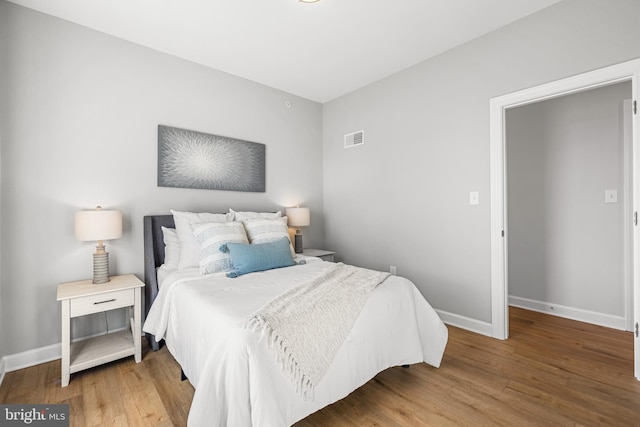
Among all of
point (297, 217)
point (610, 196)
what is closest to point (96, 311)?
point (297, 217)

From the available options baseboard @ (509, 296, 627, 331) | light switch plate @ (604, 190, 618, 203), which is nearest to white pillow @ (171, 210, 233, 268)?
baseboard @ (509, 296, 627, 331)

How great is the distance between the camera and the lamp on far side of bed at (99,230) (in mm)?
2170

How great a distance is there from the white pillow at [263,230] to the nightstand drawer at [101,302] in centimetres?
103

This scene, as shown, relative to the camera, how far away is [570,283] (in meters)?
3.12

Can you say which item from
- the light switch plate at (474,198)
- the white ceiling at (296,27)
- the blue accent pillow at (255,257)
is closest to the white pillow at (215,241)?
the blue accent pillow at (255,257)

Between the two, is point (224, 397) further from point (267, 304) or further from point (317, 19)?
point (317, 19)

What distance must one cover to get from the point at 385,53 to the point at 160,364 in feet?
11.2

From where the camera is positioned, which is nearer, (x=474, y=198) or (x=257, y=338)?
(x=257, y=338)

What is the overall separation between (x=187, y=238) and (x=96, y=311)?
805mm

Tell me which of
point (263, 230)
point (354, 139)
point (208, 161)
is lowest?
point (263, 230)

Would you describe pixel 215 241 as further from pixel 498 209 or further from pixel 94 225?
pixel 498 209

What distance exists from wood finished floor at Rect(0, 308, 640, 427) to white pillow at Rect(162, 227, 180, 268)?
74 cm

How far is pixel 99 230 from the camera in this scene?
219 cm

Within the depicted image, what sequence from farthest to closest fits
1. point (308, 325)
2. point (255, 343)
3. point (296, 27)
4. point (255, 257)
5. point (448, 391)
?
point (296, 27) < point (255, 257) < point (448, 391) < point (308, 325) < point (255, 343)
